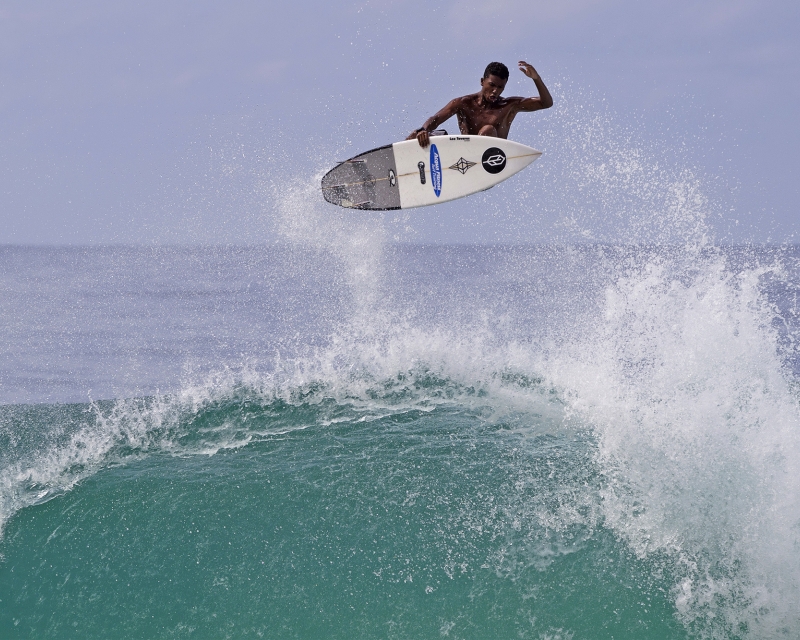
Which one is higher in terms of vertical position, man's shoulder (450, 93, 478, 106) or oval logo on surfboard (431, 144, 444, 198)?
man's shoulder (450, 93, 478, 106)

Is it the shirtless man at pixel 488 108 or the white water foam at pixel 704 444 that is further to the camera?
the shirtless man at pixel 488 108

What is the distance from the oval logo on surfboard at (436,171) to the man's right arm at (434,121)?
0.48 ft

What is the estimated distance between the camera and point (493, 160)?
9211mm

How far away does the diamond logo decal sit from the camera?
9.28m

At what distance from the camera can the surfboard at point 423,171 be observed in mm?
9188

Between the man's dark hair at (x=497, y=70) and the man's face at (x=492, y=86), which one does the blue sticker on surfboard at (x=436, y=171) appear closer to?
the man's face at (x=492, y=86)

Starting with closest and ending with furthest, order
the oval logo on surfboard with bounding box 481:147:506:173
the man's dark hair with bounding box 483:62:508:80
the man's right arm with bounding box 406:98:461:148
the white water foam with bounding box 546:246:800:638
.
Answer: the white water foam with bounding box 546:246:800:638 < the man's dark hair with bounding box 483:62:508:80 < the man's right arm with bounding box 406:98:461:148 < the oval logo on surfboard with bounding box 481:147:506:173

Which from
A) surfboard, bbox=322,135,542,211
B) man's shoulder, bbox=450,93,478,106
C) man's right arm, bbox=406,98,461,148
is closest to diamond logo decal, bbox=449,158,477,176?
surfboard, bbox=322,135,542,211

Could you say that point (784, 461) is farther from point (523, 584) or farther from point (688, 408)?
point (523, 584)

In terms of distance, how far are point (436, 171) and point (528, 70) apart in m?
1.99

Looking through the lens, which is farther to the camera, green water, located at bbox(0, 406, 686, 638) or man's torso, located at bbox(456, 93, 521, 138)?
man's torso, located at bbox(456, 93, 521, 138)

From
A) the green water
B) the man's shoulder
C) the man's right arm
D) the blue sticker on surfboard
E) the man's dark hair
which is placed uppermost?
the man's dark hair

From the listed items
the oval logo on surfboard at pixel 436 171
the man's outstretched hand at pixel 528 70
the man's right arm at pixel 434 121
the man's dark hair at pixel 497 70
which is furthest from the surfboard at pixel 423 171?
the man's outstretched hand at pixel 528 70

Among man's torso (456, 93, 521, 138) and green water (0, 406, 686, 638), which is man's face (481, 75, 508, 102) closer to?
man's torso (456, 93, 521, 138)
